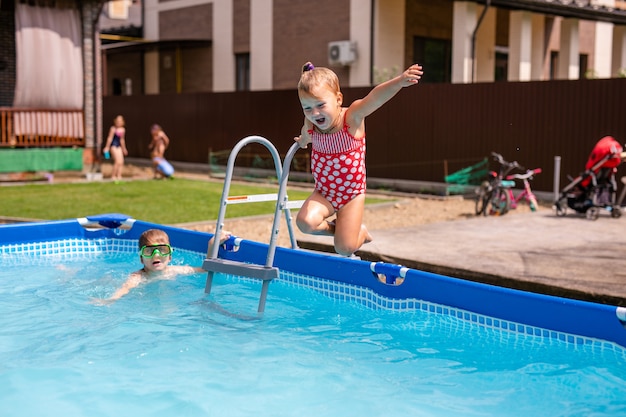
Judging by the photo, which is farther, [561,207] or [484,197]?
[484,197]

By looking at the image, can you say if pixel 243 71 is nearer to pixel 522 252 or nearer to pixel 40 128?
pixel 40 128

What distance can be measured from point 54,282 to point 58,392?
320cm

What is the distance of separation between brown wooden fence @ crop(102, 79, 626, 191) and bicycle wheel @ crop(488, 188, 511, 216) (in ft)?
8.30

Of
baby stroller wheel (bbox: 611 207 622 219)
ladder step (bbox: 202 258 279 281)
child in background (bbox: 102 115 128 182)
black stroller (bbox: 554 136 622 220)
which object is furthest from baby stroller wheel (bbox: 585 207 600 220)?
child in background (bbox: 102 115 128 182)

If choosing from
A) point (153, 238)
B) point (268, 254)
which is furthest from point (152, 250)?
point (268, 254)

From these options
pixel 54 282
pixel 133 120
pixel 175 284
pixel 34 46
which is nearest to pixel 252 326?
pixel 175 284

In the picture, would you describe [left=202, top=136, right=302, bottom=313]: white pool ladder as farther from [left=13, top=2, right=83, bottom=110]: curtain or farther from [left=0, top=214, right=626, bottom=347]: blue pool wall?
[left=13, top=2, right=83, bottom=110]: curtain

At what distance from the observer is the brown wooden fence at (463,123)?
14180 millimetres

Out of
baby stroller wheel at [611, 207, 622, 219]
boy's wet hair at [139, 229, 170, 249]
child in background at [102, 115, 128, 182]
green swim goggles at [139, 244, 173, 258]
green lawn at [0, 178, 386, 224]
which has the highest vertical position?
child in background at [102, 115, 128, 182]

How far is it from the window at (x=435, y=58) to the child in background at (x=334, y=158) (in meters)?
17.7

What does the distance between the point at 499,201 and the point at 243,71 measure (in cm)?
1561

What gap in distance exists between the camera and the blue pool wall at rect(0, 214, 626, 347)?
4906mm

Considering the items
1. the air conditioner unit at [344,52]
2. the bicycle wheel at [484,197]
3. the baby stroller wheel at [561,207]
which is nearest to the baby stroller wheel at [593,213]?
the baby stroller wheel at [561,207]

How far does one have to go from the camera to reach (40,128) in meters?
18.8
